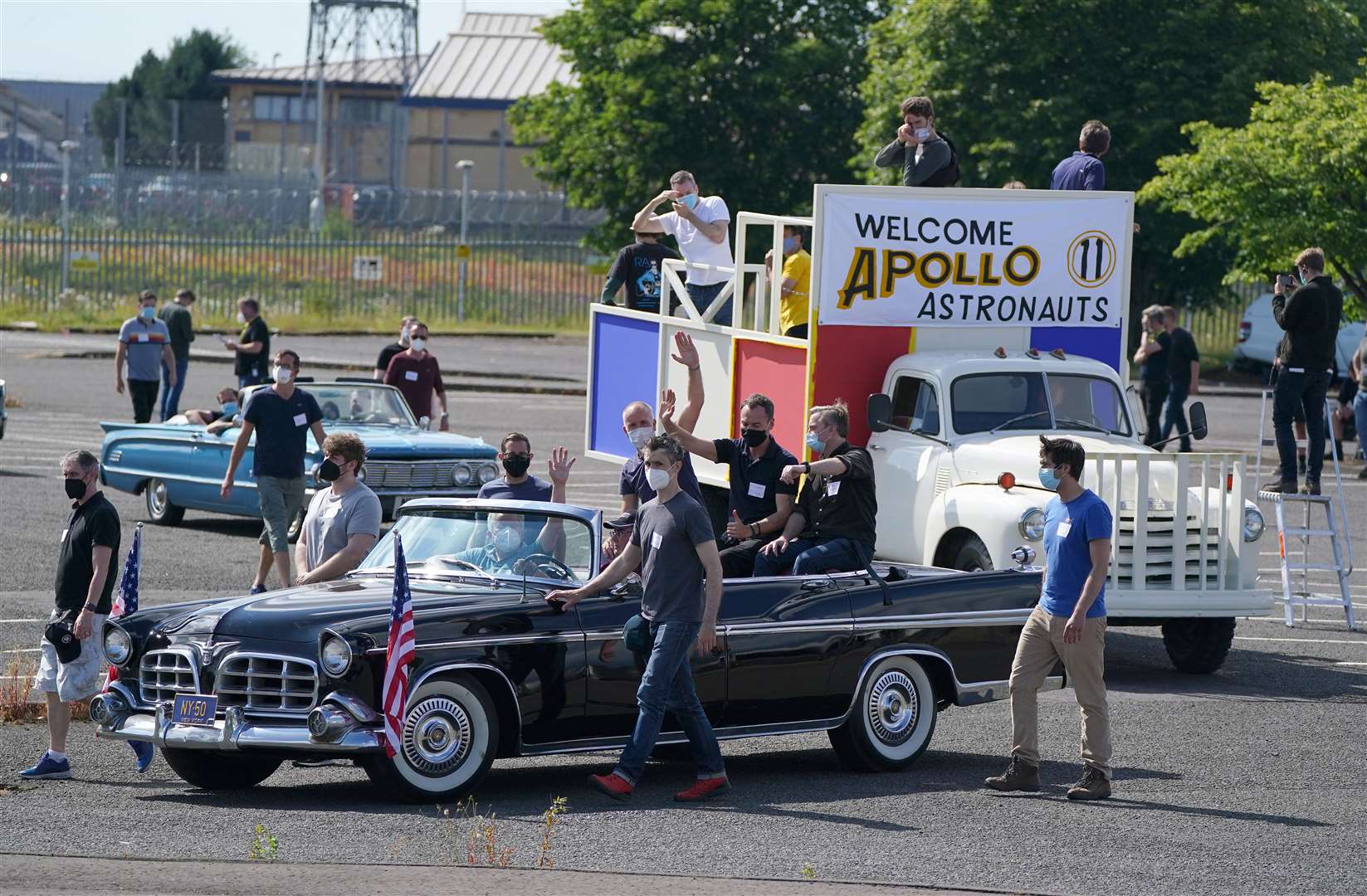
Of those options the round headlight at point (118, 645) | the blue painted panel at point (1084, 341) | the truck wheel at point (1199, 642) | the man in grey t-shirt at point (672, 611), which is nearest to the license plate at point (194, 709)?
the round headlight at point (118, 645)

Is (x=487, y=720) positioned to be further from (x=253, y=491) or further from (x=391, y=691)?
(x=253, y=491)

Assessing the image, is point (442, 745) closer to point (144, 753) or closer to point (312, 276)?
point (144, 753)

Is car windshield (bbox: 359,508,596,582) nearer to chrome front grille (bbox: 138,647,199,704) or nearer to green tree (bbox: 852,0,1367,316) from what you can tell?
chrome front grille (bbox: 138,647,199,704)

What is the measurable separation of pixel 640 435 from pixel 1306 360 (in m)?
8.61

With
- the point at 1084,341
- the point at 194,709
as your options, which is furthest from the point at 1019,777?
the point at 1084,341

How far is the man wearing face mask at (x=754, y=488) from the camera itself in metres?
12.2

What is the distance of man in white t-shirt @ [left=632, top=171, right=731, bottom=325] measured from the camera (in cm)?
1678

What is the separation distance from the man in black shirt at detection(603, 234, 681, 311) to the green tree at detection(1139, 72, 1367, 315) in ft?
50.3

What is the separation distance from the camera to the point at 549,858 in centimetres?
851

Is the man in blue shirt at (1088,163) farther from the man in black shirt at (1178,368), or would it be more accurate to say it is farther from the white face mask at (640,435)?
the man in black shirt at (1178,368)

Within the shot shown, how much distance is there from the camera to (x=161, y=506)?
20.7m

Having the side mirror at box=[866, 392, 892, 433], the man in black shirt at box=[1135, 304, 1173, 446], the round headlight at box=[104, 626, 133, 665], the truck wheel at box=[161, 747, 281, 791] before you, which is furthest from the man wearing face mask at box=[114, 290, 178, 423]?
the truck wheel at box=[161, 747, 281, 791]

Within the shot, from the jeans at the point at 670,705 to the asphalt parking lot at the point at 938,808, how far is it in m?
0.20

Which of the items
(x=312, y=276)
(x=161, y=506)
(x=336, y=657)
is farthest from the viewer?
(x=312, y=276)
